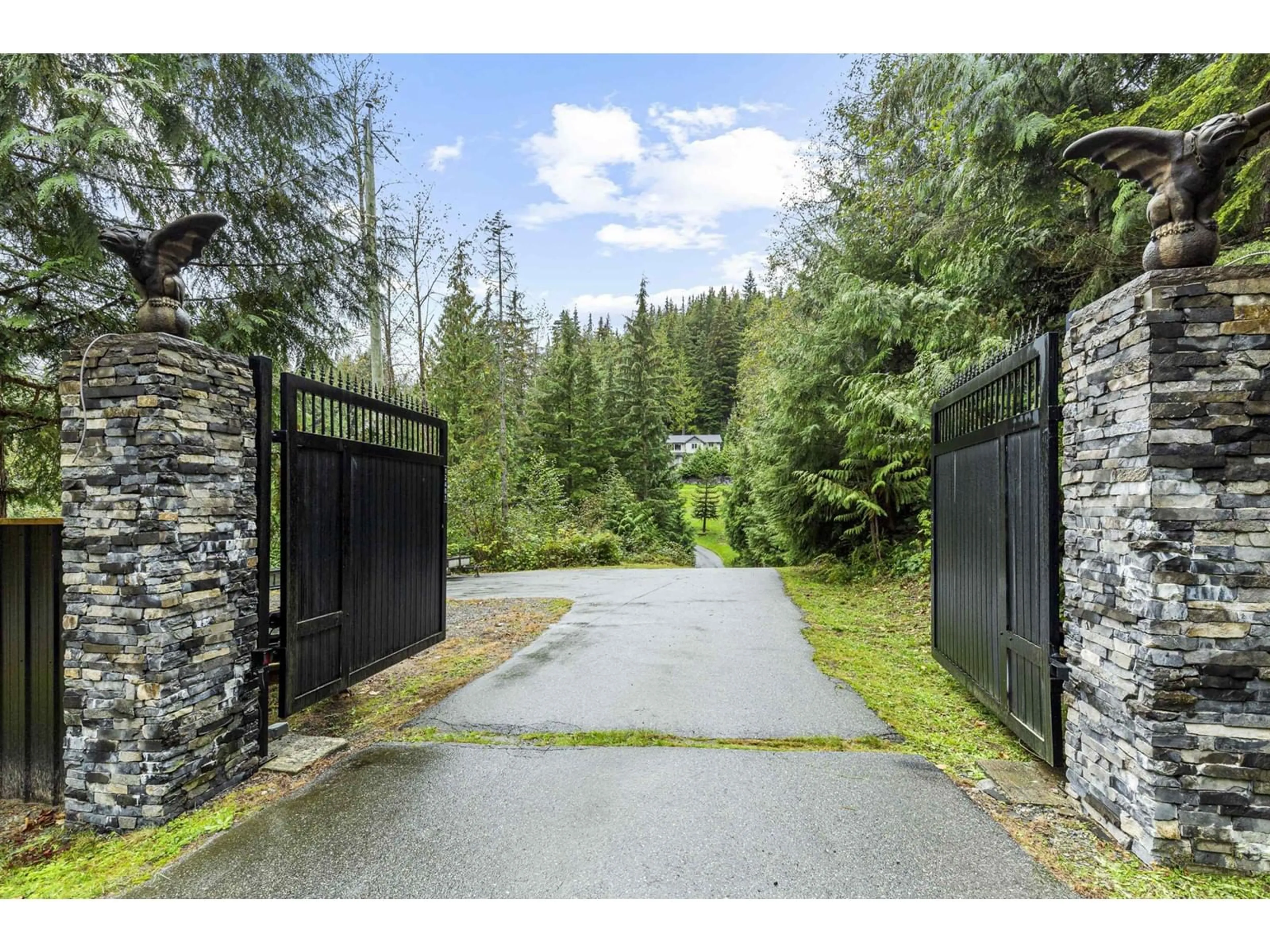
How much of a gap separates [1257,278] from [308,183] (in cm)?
696

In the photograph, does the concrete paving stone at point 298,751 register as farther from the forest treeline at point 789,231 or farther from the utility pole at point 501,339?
the utility pole at point 501,339

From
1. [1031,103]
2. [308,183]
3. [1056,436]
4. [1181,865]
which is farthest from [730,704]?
[308,183]

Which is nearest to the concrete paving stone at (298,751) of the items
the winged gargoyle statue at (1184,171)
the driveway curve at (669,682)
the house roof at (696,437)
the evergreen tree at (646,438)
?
the driveway curve at (669,682)

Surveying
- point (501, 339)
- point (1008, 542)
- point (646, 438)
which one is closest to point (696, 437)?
point (646, 438)

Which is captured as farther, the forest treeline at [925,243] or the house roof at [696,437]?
the house roof at [696,437]

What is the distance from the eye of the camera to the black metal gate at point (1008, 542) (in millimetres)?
2992

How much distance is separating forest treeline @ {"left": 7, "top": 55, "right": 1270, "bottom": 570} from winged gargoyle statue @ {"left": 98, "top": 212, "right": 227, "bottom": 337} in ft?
1.17

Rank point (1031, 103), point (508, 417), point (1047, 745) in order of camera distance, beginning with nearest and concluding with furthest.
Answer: point (1047, 745) < point (1031, 103) < point (508, 417)

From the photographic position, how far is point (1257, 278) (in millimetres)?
2266

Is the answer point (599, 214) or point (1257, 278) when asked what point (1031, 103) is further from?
point (599, 214)

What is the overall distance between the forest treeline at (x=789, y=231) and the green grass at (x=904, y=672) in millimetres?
1605

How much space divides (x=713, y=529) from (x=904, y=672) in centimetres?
3347

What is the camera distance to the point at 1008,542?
344 cm

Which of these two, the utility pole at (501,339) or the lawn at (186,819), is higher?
the utility pole at (501,339)
